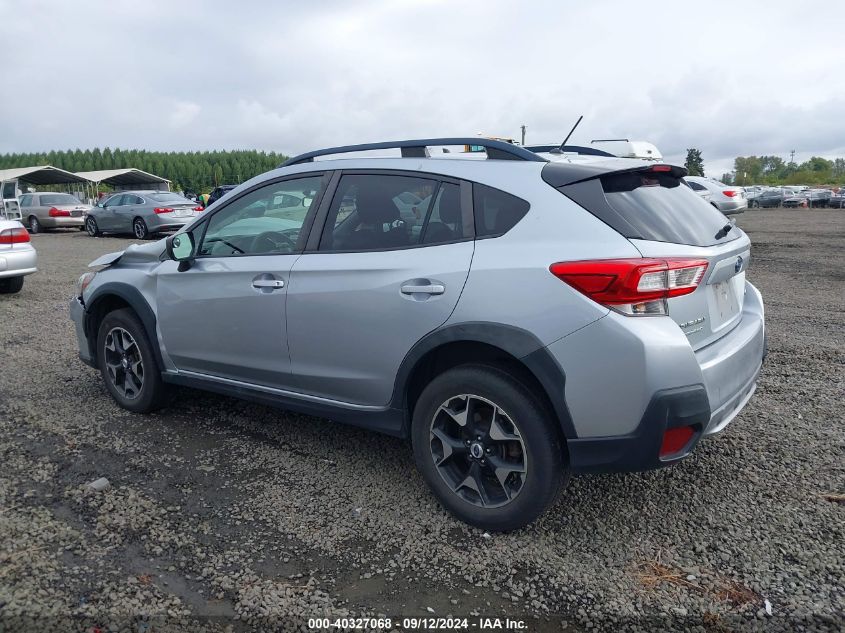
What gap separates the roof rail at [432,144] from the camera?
3.34 meters

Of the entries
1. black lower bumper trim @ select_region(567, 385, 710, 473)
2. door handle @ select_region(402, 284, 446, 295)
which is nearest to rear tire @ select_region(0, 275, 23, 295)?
door handle @ select_region(402, 284, 446, 295)

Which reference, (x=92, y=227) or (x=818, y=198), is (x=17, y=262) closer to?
(x=92, y=227)

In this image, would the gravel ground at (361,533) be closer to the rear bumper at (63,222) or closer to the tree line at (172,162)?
the rear bumper at (63,222)

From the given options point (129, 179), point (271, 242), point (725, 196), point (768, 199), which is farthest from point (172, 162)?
point (271, 242)

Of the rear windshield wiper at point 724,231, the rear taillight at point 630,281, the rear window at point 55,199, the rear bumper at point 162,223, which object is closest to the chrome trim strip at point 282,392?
the rear taillight at point 630,281

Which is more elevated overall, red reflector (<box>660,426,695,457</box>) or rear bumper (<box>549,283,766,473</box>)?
rear bumper (<box>549,283,766,473</box>)

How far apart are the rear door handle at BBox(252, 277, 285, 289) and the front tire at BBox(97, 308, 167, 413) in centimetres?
120

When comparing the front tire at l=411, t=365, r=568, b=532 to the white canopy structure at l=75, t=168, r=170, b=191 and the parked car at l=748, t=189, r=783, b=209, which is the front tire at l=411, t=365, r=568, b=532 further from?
the parked car at l=748, t=189, r=783, b=209

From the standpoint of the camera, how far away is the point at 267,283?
3809 mm

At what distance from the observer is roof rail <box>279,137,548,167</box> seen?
3.34 metres

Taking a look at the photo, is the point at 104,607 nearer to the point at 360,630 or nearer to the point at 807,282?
the point at 360,630

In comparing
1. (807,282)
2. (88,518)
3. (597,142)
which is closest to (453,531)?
(88,518)

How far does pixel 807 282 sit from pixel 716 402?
887 cm

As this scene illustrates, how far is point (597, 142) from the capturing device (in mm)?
12406
